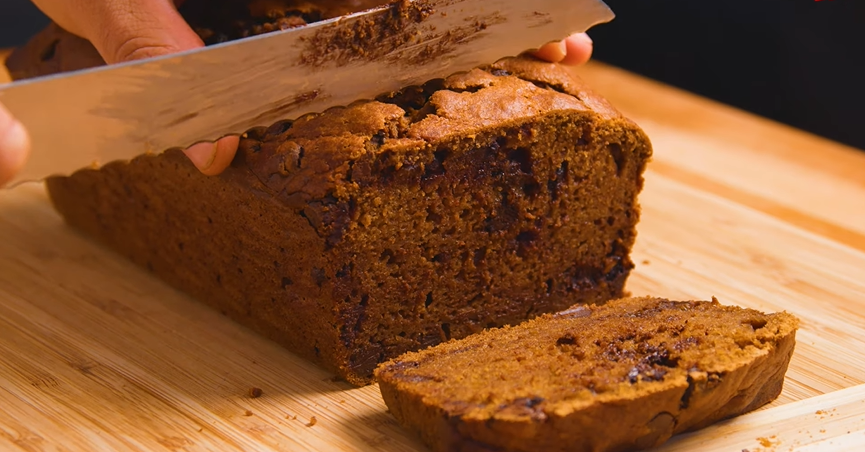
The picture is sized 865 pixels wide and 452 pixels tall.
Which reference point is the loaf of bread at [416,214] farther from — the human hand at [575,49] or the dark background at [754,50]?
the dark background at [754,50]

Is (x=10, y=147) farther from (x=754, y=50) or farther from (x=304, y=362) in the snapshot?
(x=754, y=50)

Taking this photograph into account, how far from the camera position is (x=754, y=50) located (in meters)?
6.25

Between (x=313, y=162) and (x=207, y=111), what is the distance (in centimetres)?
36

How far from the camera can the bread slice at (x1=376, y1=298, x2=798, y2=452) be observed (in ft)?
8.68

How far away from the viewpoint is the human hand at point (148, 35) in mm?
3129

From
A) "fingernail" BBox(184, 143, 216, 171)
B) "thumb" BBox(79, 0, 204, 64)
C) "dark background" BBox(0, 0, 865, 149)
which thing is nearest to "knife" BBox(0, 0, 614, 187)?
"fingernail" BBox(184, 143, 216, 171)

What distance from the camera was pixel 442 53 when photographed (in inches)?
129

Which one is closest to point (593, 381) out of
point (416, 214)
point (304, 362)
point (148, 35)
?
point (416, 214)

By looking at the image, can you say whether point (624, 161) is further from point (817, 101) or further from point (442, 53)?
point (817, 101)

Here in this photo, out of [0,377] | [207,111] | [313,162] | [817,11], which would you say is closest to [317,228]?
[313,162]

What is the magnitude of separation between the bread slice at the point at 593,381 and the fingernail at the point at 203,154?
0.89m

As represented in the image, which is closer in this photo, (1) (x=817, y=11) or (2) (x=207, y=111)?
(2) (x=207, y=111)

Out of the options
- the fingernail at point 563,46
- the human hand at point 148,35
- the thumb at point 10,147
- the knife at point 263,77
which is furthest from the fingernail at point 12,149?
the fingernail at point 563,46

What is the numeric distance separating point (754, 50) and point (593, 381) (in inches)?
162
